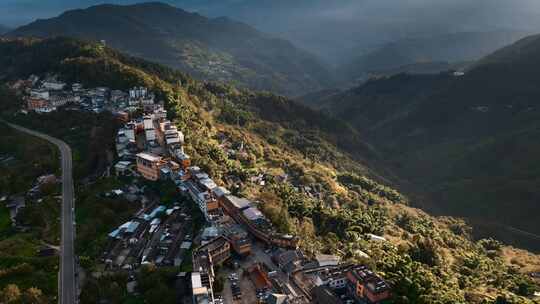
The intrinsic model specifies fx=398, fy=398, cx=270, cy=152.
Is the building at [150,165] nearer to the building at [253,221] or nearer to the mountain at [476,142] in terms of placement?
the building at [253,221]

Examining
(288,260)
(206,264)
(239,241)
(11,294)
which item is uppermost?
(239,241)

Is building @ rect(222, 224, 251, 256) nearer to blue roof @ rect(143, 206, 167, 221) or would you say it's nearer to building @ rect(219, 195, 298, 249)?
building @ rect(219, 195, 298, 249)

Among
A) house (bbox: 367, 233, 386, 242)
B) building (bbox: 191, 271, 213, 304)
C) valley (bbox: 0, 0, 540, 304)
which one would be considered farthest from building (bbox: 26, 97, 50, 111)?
house (bbox: 367, 233, 386, 242)

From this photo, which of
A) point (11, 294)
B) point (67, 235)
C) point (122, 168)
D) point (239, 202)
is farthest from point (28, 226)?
point (239, 202)

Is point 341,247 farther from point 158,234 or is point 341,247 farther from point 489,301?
point 158,234

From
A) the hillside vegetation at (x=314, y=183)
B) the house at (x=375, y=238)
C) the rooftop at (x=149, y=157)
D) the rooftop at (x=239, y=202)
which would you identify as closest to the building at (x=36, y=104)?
the hillside vegetation at (x=314, y=183)

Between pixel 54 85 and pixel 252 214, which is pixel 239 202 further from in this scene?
pixel 54 85

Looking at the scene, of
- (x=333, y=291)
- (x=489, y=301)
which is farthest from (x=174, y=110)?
(x=489, y=301)
